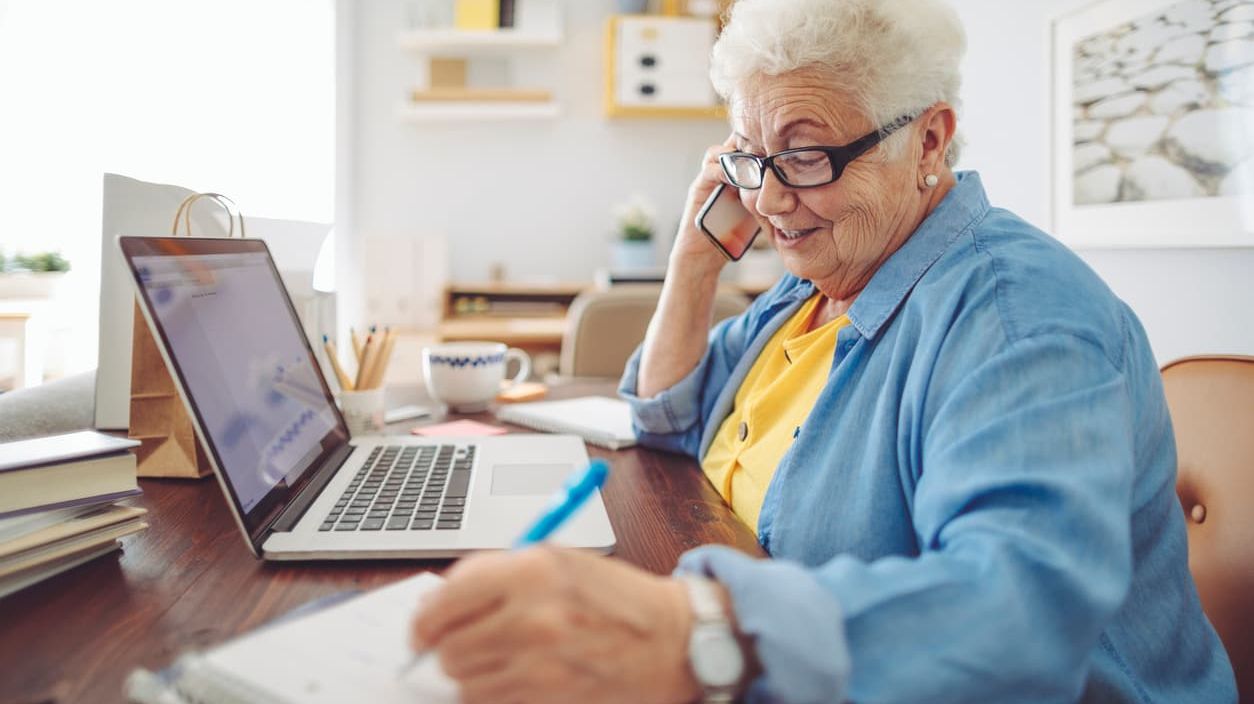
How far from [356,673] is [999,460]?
17.3 inches

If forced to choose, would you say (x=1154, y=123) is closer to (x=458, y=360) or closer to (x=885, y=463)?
(x=885, y=463)

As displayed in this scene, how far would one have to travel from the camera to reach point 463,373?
1417 mm

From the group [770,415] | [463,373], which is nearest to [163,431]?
[463,373]

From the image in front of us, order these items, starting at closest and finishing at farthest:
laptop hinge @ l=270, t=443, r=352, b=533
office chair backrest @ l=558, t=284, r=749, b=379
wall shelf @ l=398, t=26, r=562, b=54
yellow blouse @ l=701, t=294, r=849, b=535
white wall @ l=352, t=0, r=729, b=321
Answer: laptop hinge @ l=270, t=443, r=352, b=533
yellow blouse @ l=701, t=294, r=849, b=535
office chair backrest @ l=558, t=284, r=749, b=379
wall shelf @ l=398, t=26, r=562, b=54
white wall @ l=352, t=0, r=729, b=321

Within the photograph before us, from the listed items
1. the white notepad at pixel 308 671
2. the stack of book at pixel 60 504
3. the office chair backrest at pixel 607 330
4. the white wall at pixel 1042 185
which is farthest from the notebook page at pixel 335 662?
the office chair backrest at pixel 607 330

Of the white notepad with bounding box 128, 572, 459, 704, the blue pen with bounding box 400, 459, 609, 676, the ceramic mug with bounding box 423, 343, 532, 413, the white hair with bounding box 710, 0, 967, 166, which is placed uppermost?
the white hair with bounding box 710, 0, 967, 166

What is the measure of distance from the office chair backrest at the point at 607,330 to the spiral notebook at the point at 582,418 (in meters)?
0.55

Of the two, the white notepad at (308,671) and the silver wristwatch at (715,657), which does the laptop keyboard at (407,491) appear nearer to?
the white notepad at (308,671)

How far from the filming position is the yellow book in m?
3.59

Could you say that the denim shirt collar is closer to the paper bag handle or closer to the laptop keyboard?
the laptop keyboard

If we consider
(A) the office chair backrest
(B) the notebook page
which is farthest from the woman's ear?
(A) the office chair backrest

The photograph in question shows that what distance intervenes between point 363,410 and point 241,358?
16.8 inches

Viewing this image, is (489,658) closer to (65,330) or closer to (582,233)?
(65,330)

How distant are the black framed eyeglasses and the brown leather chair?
0.46 metres
